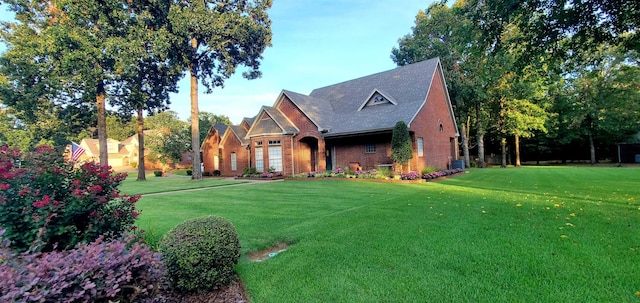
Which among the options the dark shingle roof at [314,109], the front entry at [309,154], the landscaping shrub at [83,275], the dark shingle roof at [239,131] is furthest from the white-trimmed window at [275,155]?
the landscaping shrub at [83,275]

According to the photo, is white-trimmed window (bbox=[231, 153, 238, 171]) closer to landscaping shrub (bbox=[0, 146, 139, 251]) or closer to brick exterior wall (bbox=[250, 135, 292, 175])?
brick exterior wall (bbox=[250, 135, 292, 175])

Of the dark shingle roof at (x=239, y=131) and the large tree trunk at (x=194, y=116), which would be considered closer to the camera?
the large tree trunk at (x=194, y=116)

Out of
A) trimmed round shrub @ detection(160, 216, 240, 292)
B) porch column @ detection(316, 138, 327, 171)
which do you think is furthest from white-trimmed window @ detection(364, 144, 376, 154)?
trimmed round shrub @ detection(160, 216, 240, 292)

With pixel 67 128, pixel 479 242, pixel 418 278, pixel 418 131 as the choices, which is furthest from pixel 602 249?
pixel 67 128

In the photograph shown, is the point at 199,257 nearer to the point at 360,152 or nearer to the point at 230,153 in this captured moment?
the point at 360,152

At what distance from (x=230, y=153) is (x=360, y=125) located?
1391 centimetres

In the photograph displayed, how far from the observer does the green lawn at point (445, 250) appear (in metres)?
3.03

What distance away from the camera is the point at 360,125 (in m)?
17.8

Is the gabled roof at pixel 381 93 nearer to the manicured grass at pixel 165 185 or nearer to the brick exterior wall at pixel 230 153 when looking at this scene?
the manicured grass at pixel 165 185

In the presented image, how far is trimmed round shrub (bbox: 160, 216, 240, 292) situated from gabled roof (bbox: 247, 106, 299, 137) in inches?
628

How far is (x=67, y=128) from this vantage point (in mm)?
24250

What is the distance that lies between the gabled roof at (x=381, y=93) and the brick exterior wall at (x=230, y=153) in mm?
8111

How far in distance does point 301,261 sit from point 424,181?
11.0 m

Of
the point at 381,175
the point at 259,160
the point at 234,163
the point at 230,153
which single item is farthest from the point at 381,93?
the point at 230,153
